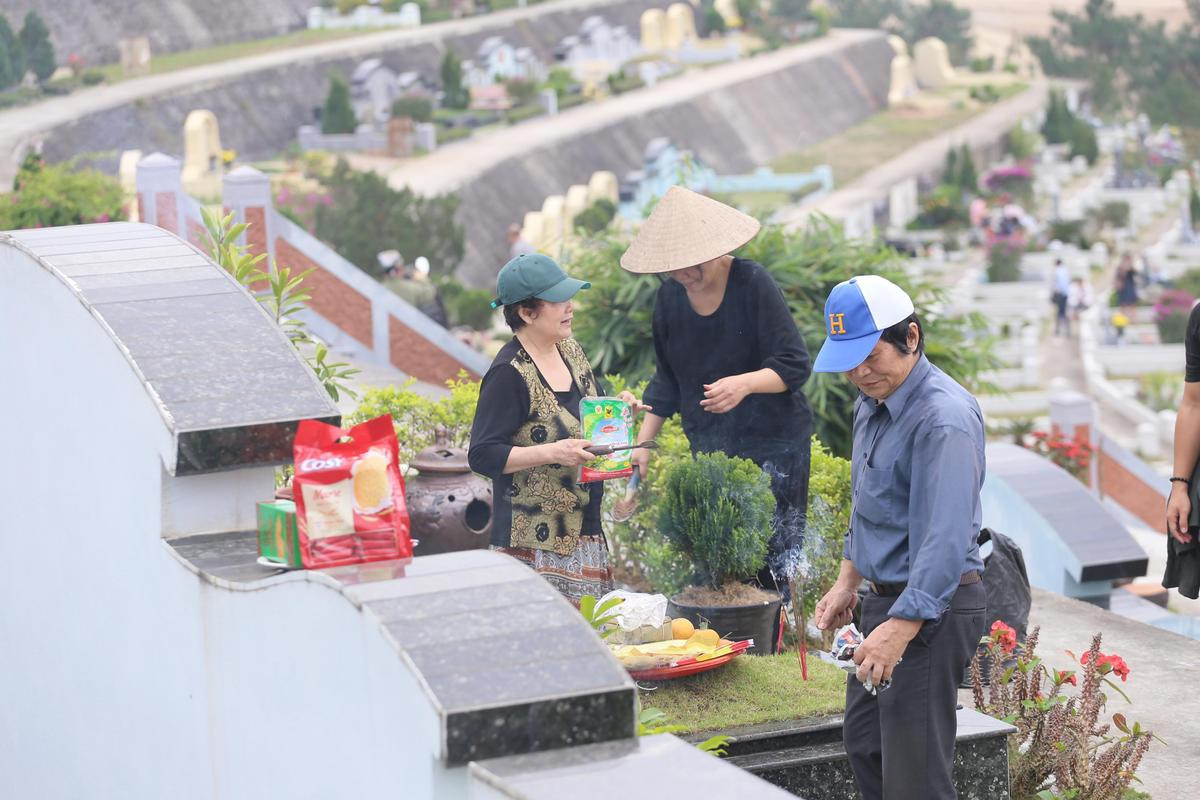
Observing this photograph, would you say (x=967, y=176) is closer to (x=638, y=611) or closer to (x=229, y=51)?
(x=229, y=51)

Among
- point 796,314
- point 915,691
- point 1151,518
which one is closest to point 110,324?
point 915,691

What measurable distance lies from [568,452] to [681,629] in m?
0.63

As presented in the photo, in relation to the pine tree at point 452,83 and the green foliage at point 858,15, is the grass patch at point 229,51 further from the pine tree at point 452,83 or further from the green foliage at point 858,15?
the green foliage at point 858,15

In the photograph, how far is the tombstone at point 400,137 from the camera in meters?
40.6

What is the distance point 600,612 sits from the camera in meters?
4.45

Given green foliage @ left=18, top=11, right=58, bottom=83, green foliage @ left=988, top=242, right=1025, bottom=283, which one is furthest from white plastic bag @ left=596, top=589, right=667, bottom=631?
Result: green foliage @ left=18, top=11, right=58, bottom=83

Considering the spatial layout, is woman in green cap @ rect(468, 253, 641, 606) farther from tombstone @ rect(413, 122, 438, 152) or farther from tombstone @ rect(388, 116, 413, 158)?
tombstone @ rect(413, 122, 438, 152)

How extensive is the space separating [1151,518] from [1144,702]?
9847 mm

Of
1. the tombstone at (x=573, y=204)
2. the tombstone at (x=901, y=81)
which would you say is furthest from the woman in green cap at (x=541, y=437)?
the tombstone at (x=901, y=81)

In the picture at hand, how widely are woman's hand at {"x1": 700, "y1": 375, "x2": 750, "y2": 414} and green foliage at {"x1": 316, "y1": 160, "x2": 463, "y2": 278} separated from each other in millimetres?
18221

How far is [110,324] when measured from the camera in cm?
417

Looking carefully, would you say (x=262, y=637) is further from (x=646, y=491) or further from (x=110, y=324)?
(x=646, y=491)

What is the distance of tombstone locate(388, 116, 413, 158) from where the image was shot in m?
40.6

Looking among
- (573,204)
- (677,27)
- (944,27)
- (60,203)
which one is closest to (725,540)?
(60,203)
